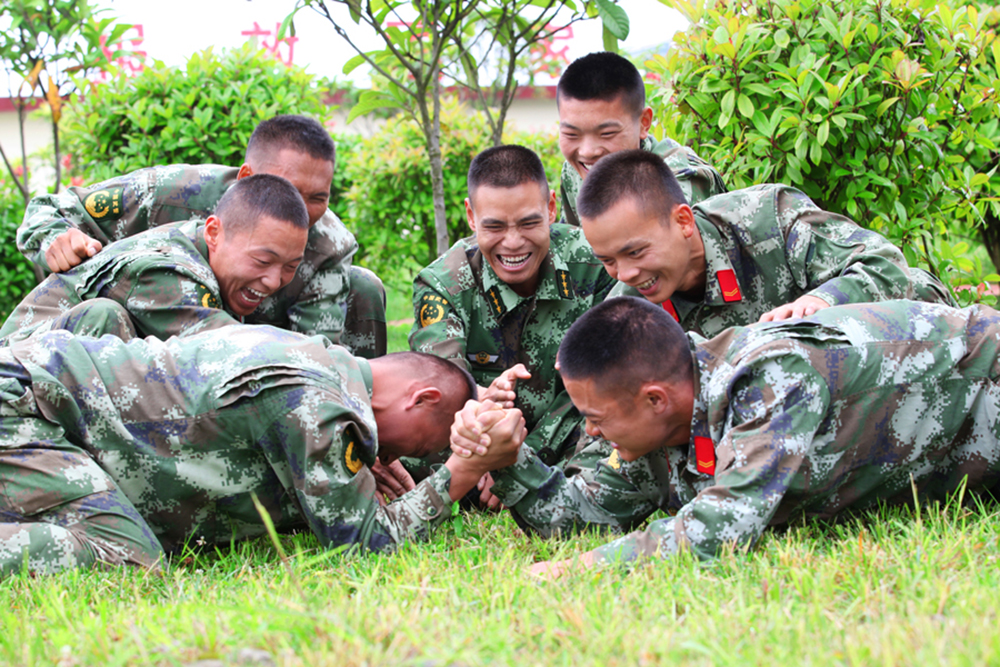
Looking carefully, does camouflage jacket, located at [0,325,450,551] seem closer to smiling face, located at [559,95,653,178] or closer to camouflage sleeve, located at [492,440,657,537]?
camouflage sleeve, located at [492,440,657,537]

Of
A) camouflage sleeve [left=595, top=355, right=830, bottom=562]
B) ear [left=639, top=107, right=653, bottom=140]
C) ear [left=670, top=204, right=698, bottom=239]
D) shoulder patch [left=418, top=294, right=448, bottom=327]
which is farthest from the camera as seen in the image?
ear [left=639, top=107, right=653, bottom=140]

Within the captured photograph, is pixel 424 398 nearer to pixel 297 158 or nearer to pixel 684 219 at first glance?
pixel 684 219

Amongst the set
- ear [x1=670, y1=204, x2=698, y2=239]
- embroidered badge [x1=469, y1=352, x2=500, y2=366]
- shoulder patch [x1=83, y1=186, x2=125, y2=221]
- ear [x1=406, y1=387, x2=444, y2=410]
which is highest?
shoulder patch [x1=83, y1=186, x2=125, y2=221]

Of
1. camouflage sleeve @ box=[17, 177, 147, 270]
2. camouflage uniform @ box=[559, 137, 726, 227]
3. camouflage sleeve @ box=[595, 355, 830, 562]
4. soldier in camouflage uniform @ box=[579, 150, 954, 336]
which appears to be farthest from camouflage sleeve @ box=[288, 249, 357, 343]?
camouflage sleeve @ box=[595, 355, 830, 562]

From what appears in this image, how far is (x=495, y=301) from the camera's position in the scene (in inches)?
175

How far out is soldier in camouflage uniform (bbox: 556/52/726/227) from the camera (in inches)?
182

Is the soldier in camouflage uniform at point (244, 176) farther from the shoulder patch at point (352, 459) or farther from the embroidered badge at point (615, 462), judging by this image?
the embroidered badge at point (615, 462)

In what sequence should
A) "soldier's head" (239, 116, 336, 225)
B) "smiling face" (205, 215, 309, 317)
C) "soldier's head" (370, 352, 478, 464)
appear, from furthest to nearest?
1. "soldier's head" (239, 116, 336, 225)
2. "smiling face" (205, 215, 309, 317)
3. "soldier's head" (370, 352, 478, 464)

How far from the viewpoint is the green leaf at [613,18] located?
4094mm

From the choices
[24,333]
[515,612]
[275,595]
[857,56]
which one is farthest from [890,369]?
[24,333]

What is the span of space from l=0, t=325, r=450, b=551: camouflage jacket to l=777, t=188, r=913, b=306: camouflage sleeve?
183cm

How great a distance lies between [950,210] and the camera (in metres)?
5.06

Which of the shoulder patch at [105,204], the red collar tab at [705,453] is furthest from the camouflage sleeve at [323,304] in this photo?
the red collar tab at [705,453]

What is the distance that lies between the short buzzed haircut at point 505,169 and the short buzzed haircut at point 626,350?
1.56 meters
